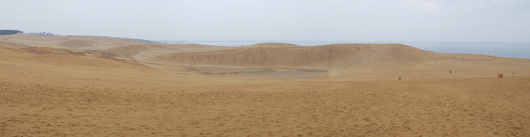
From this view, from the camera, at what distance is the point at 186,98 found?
11.4 m

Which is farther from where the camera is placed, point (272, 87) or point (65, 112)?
point (272, 87)

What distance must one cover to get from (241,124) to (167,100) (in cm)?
393

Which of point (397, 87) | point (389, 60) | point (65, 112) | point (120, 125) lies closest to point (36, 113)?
point (65, 112)

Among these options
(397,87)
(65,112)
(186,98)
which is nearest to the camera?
(65,112)

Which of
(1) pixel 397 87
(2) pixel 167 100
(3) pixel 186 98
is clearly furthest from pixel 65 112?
(1) pixel 397 87

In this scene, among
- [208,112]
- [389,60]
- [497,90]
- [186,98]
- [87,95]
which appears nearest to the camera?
[208,112]

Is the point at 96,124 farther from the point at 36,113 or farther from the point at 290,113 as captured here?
the point at 290,113

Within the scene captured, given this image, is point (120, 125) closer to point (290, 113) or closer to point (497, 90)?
point (290, 113)

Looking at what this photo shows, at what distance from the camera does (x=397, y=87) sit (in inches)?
590

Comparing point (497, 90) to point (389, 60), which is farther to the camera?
point (389, 60)

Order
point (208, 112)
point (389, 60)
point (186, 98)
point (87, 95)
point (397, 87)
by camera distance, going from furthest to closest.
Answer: point (389, 60)
point (397, 87)
point (186, 98)
point (87, 95)
point (208, 112)

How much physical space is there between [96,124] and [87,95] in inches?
144

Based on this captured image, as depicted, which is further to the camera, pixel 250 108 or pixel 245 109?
pixel 250 108

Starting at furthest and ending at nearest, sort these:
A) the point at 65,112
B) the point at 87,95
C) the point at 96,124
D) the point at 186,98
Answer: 1. the point at 186,98
2. the point at 87,95
3. the point at 65,112
4. the point at 96,124
